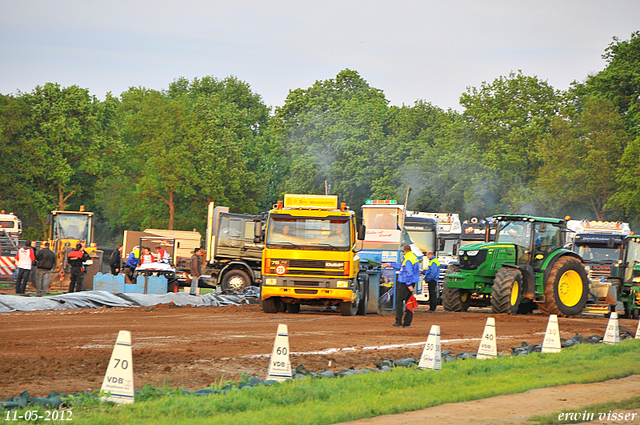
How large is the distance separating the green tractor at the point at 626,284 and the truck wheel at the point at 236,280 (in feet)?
38.7

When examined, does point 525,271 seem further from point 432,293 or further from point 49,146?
point 49,146

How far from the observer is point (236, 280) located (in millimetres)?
28453

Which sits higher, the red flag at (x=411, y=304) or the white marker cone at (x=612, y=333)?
the red flag at (x=411, y=304)

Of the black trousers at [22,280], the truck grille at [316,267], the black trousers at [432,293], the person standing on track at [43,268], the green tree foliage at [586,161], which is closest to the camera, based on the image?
the truck grille at [316,267]

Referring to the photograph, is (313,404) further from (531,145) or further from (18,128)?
(18,128)

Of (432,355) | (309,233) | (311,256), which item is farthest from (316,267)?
(432,355)

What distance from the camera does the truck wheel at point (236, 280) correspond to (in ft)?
93.0

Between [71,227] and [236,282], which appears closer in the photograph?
[236,282]

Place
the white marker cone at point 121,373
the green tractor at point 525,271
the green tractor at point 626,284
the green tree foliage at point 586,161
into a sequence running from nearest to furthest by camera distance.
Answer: the white marker cone at point 121,373
the green tractor at point 525,271
the green tractor at point 626,284
the green tree foliage at point 586,161

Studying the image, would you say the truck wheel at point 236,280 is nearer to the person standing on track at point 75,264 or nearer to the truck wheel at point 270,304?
the person standing on track at point 75,264

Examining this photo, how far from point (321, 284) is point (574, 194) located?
1409 inches

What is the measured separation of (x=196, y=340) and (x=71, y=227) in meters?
25.2

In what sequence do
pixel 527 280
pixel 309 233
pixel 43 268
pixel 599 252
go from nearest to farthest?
pixel 309 233 < pixel 527 280 < pixel 43 268 < pixel 599 252

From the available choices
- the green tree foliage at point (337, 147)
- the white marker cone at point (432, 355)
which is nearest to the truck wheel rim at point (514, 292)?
the white marker cone at point (432, 355)
